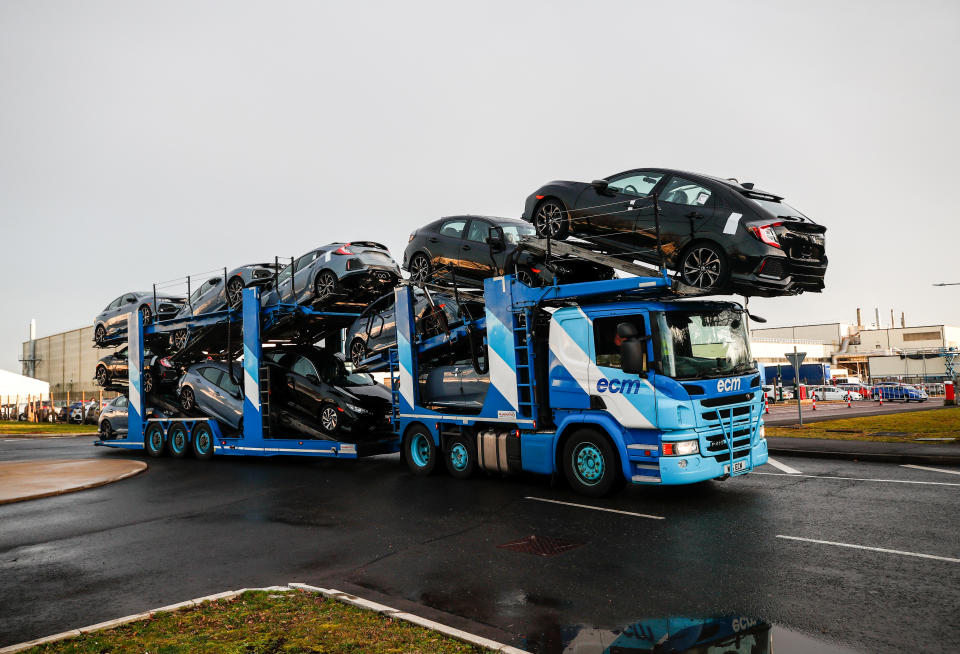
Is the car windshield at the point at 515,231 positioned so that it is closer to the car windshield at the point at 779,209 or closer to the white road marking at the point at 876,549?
the car windshield at the point at 779,209

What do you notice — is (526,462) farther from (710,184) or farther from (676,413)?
(710,184)

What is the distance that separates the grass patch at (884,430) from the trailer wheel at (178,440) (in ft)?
47.5

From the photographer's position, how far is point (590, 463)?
8719 millimetres

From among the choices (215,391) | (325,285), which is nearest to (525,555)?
(325,285)

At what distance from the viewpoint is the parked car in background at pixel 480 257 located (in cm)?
1014

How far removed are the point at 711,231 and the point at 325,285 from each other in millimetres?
7663

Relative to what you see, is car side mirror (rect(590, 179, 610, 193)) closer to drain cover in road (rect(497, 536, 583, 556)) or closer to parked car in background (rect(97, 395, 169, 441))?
drain cover in road (rect(497, 536, 583, 556))

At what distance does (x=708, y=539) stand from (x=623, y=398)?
214cm

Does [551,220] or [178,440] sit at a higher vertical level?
[551,220]

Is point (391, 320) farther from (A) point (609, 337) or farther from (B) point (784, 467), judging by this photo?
(B) point (784, 467)

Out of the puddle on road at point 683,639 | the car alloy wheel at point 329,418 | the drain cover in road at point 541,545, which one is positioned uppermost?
the car alloy wheel at point 329,418

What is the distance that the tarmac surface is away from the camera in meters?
10.8

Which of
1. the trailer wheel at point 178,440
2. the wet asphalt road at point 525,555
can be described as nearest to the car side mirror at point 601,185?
the wet asphalt road at point 525,555

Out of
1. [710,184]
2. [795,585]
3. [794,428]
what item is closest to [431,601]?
[795,585]
